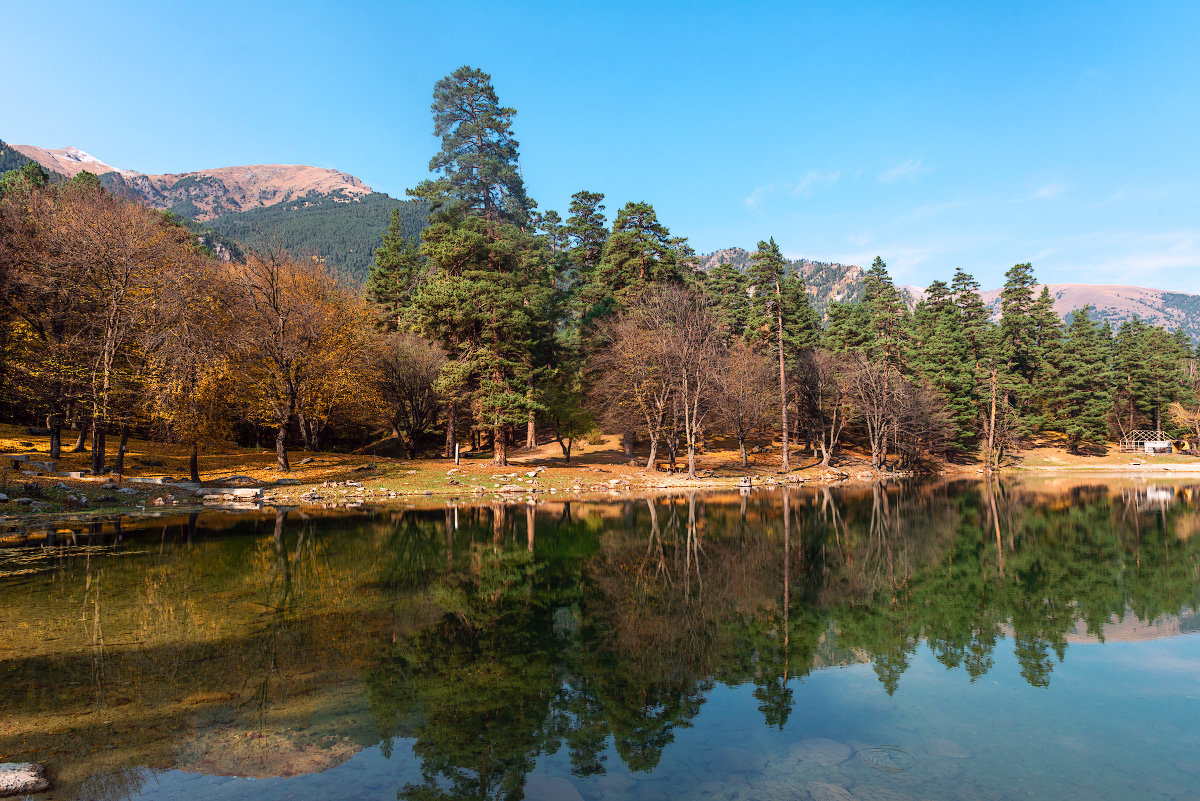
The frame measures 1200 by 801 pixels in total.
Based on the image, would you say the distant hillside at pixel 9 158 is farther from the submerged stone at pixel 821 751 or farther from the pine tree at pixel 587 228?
the submerged stone at pixel 821 751

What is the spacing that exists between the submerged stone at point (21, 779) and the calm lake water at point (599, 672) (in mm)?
156

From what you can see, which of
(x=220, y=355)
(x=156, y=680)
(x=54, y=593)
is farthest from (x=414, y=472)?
(x=156, y=680)

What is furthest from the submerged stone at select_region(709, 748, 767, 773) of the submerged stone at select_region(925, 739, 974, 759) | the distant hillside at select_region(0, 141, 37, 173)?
the distant hillside at select_region(0, 141, 37, 173)

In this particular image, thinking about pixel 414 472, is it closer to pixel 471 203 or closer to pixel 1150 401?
pixel 471 203

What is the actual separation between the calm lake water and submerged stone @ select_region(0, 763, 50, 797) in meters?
0.16

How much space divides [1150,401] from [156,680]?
104 meters

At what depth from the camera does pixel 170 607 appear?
40.8 ft

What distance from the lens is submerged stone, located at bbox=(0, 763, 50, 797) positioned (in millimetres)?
5734

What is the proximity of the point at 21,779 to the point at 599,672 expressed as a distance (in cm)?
656

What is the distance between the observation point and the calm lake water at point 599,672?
6.44m

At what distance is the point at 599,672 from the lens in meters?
9.26

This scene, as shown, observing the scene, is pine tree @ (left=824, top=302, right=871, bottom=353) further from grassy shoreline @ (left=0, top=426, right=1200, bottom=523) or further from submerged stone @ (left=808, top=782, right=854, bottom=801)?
submerged stone @ (left=808, top=782, right=854, bottom=801)

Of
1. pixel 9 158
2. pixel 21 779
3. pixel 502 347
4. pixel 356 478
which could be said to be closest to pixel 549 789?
pixel 21 779

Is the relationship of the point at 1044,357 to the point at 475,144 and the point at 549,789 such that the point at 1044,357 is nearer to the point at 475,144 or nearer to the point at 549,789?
the point at 475,144
